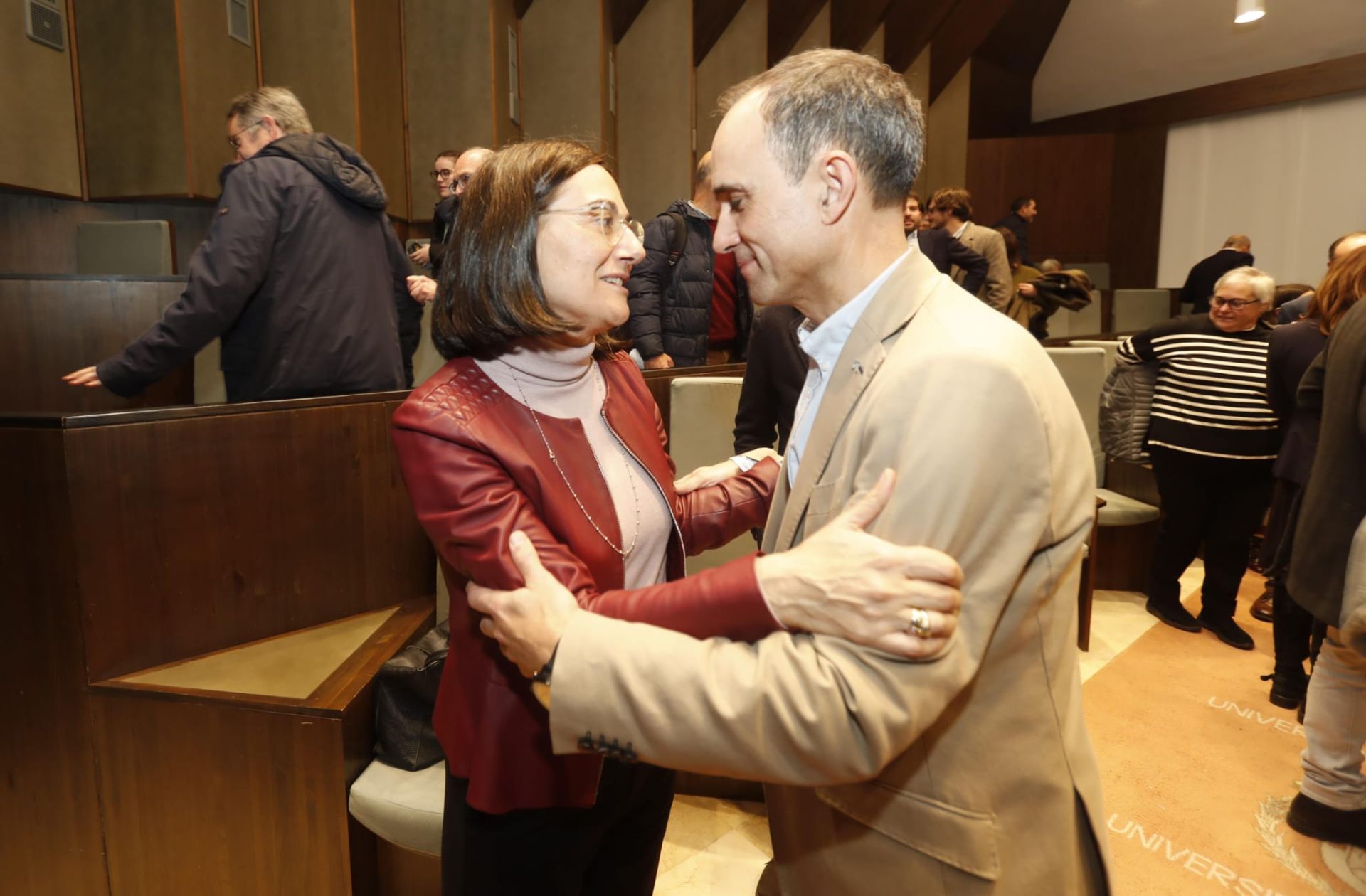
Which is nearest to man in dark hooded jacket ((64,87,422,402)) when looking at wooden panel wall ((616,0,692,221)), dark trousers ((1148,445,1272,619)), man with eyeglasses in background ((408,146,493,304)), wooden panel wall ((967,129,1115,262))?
man with eyeglasses in background ((408,146,493,304))

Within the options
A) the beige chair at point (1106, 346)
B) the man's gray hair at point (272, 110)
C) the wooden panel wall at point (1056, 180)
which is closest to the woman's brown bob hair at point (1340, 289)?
the beige chair at point (1106, 346)

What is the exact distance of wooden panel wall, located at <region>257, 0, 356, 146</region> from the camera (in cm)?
484

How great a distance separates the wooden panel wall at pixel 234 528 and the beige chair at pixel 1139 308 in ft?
23.0

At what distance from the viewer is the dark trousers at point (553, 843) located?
3.75 ft

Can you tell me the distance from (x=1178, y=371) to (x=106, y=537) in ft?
12.1

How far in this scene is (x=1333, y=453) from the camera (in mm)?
2047

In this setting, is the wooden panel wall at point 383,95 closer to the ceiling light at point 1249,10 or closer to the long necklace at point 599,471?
the long necklace at point 599,471

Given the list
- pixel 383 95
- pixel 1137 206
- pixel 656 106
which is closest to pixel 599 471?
pixel 383 95

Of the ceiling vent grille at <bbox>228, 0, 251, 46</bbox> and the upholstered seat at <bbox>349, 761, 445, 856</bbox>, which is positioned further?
the ceiling vent grille at <bbox>228, 0, 251, 46</bbox>

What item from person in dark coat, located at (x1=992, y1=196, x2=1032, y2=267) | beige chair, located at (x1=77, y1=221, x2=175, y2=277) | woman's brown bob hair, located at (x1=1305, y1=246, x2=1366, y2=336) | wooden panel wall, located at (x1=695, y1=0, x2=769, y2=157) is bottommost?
woman's brown bob hair, located at (x1=1305, y1=246, x2=1366, y2=336)

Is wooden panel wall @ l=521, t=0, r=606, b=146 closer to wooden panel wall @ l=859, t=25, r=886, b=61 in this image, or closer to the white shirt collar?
wooden panel wall @ l=859, t=25, r=886, b=61

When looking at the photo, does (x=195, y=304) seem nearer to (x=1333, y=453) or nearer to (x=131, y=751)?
(x=131, y=751)

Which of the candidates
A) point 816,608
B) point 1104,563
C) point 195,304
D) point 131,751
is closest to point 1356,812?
point 1104,563

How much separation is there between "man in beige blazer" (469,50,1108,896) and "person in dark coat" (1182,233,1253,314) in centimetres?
617
